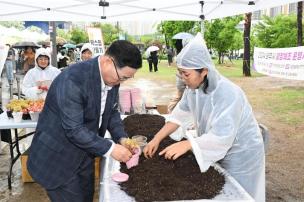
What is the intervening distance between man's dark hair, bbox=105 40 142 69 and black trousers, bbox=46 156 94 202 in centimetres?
67

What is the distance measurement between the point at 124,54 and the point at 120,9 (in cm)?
513

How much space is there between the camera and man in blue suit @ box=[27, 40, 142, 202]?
Result: 67.4 inches

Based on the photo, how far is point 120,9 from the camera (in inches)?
257

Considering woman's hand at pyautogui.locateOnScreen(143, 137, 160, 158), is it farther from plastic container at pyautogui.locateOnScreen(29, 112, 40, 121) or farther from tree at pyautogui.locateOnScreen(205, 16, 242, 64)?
tree at pyautogui.locateOnScreen(205, 16, 242, 64)

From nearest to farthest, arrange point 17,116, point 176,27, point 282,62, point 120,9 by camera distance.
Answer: point 17,116 → point 120,9 → point 282,62 → point 176,27

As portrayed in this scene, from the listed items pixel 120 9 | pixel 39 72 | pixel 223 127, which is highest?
pixel 120 9

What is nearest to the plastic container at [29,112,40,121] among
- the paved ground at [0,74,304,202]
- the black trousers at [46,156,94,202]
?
the paved ground at [0,74,304,202]

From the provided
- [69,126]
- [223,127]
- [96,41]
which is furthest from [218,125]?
[96,41]

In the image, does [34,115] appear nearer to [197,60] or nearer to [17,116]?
[17,116]

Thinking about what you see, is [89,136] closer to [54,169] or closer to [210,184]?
[54,169]

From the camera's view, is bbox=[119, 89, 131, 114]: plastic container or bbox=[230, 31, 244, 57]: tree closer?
bbox=[119, 89, 131, 114]: plastic container

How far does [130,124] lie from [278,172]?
7.25 feet

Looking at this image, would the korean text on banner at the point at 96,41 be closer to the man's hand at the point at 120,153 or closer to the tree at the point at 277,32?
the man's hand at the point at 120,153

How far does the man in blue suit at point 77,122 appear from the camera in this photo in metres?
1.71
